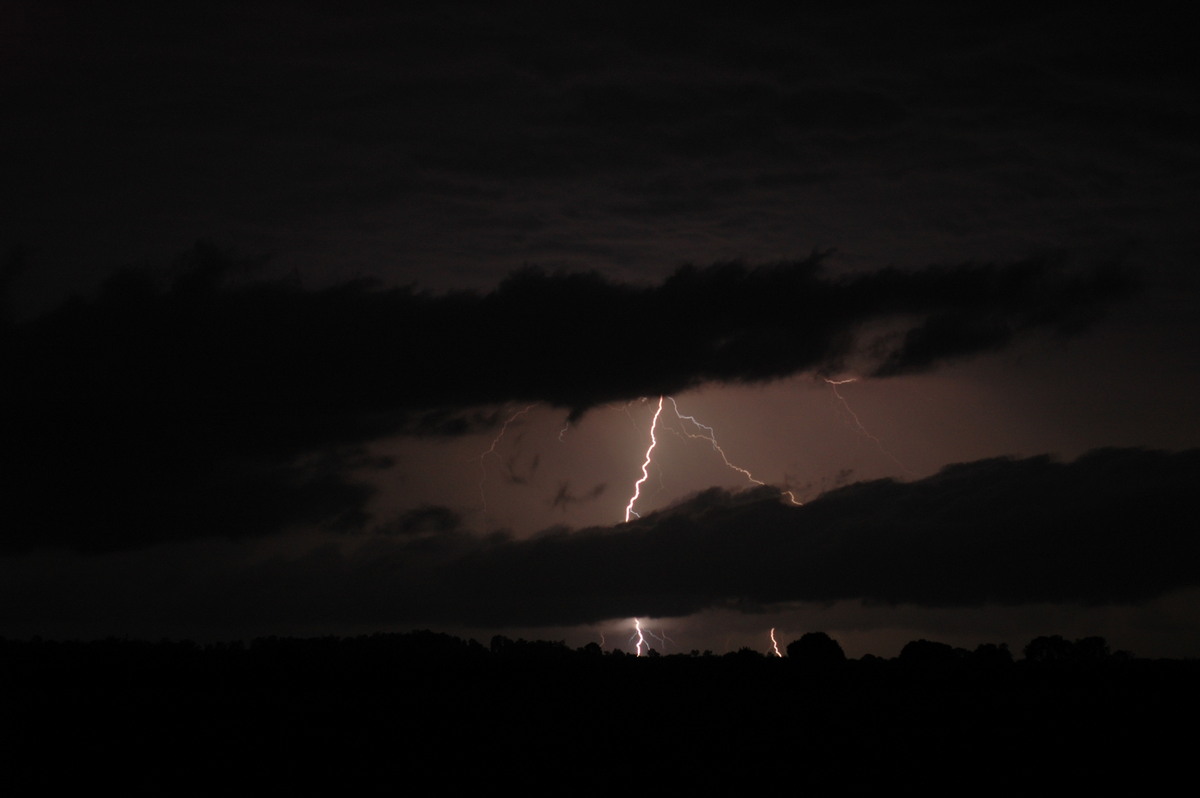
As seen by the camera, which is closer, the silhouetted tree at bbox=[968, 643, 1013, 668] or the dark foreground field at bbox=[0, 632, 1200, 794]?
the dark foreground field at bbox=[0, 632, 1200, 794]

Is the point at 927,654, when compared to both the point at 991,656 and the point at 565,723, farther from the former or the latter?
the point at 565,723

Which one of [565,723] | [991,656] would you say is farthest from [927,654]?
[565,723]

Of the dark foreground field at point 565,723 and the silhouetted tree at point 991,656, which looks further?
the silhouetted tree at point 991,656

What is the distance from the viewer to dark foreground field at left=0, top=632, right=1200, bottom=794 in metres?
33.0

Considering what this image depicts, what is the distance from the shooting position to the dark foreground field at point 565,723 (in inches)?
1298

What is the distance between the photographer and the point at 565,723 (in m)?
37.6

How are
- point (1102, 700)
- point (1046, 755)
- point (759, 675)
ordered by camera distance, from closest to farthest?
1. point (1046, 755)
2. point (1102, 700)
3. point (759, 675)

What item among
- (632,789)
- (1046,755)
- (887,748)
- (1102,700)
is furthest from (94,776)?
(1102,700)

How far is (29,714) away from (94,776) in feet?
18.8

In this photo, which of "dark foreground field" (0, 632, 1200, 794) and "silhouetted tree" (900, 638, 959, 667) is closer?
"dark foreground field" (0, 632, 1200, 794)

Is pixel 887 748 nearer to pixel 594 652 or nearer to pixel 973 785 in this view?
pixel 973 785

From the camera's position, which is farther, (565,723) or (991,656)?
(991,656)

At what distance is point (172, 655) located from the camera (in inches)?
1843

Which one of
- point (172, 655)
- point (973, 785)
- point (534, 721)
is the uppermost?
point (172, 655)
